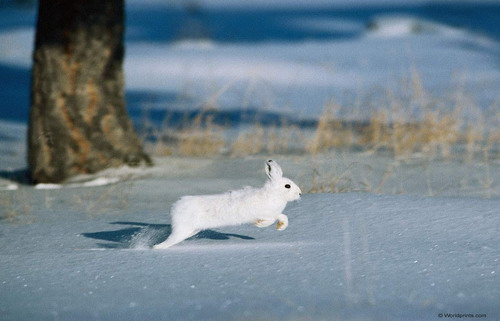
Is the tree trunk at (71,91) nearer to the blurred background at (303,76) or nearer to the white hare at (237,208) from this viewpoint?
the blurred background at (303,76)

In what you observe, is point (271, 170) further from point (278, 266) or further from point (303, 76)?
point (303, 76)

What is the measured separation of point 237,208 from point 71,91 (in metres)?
2.62

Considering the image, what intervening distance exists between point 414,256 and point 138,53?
1335 centimetres

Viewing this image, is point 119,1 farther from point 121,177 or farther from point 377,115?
point 377,115

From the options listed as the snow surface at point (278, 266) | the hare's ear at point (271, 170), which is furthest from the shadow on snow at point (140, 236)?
the hare's ear at point (271, 170)

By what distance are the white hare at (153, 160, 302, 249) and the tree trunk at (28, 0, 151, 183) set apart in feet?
7.99

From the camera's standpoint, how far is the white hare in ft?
10.3

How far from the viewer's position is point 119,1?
557 cm

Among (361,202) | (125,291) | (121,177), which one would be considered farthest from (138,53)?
(125,291)

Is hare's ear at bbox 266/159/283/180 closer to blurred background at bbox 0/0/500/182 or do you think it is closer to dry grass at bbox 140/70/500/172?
blurred background at bbox 0/0/500/182

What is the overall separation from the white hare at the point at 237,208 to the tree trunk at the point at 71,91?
2.43 m

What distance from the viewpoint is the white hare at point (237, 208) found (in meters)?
3.13

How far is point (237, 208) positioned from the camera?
3.15m

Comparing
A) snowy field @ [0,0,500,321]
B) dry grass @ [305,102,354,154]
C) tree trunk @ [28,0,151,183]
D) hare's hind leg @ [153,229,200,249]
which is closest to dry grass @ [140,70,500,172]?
dry grass @ [305,102,354,154]
